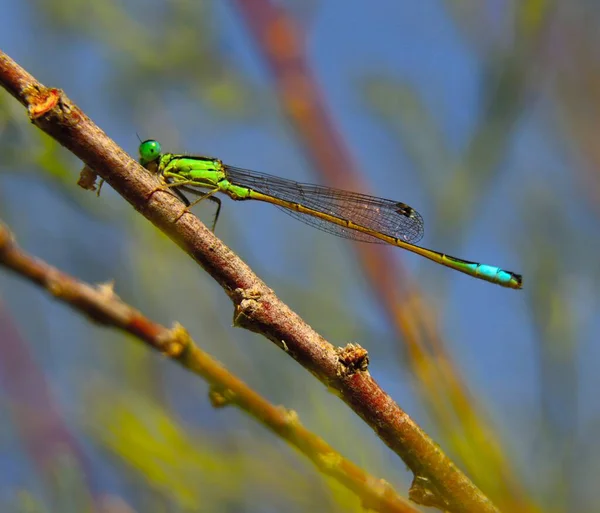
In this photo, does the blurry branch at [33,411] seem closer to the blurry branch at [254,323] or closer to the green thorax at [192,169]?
the green thorax at [192,169]

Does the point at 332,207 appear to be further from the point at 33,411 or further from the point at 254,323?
the point at 254,323

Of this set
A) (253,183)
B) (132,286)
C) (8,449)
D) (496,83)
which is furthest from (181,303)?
(496,83)

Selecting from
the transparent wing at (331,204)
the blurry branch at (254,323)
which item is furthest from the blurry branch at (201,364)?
the transparent wing at (331,204)

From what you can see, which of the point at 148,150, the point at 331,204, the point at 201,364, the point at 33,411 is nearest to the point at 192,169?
the point at 148,150

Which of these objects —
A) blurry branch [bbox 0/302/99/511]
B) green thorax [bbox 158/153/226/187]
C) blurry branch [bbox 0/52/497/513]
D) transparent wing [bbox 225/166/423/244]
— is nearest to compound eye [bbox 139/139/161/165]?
green thorax [bbox 158/153/226/187]

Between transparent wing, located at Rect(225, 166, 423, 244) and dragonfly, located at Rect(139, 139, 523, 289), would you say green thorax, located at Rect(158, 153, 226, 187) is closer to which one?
dragonfly, located at Rect(139, 139, 523, 289)

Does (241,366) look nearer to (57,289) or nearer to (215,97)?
(215,97)
